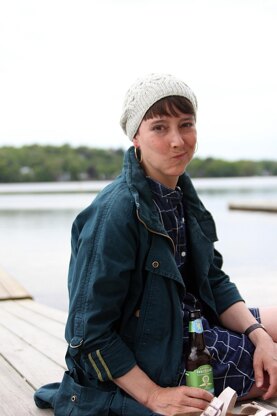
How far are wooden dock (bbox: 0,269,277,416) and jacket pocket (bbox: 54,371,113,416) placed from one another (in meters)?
0.18

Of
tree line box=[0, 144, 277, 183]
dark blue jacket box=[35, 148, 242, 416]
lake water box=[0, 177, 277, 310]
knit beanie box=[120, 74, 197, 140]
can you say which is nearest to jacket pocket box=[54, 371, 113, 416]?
dark blue jacket box=[35, 148, 242, 416]

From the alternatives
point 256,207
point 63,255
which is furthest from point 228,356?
point 256,207

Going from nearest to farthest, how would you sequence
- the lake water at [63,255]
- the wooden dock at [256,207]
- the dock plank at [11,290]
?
1. the dock plank at [11,290]
2. the lake water at [63,255]
3. the wooden dock at [256,207]

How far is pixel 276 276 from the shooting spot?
6770 millimetres

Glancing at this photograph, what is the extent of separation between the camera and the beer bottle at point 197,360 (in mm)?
2100

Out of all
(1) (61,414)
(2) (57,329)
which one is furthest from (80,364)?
(2) (57,329)

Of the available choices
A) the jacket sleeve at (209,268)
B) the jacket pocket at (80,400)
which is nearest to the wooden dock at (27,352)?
the jacket pocket at (80,400)

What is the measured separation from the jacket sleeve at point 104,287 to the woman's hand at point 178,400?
5.0 inches

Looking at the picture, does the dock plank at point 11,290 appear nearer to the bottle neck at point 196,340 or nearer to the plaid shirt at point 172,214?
the plaid shirt at point 172,214

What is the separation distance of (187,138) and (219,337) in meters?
0.67

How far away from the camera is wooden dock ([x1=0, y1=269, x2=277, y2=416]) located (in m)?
2.51

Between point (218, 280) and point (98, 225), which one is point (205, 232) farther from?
point (98, 225)

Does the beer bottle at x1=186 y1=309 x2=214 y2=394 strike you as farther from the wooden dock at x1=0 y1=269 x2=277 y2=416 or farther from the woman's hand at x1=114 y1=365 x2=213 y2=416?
the wooden dock at x1=0 y1=269 x2=277 y2=416

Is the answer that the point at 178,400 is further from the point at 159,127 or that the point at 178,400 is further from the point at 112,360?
the point at 159,127
